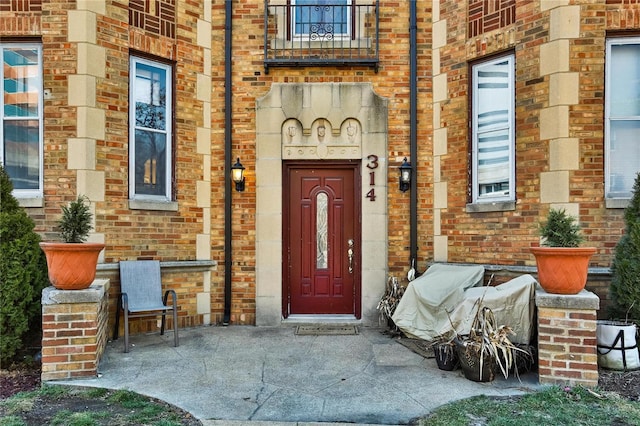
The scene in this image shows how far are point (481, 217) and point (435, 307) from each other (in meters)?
1.39

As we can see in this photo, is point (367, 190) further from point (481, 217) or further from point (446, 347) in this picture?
point (446, 347)

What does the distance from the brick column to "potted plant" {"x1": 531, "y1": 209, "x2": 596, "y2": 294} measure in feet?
0.32

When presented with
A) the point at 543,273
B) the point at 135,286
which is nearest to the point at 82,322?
the point at 135,286

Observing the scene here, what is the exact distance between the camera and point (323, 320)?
6.63 metres

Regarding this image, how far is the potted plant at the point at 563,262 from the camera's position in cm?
421

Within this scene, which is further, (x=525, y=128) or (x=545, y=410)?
(x=525, y=128)

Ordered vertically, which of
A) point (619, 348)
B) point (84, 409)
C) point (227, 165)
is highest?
point (227, 165)

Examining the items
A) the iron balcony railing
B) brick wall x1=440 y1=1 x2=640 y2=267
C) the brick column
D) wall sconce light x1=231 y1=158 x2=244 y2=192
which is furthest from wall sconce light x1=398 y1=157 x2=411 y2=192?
the brick column

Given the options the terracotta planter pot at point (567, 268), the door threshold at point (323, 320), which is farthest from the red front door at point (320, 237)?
the terracotta planter pot at point (567, 268)

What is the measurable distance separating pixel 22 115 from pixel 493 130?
5992mm

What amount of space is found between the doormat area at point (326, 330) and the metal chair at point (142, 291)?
1.66 m

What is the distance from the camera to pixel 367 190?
6.64 metres

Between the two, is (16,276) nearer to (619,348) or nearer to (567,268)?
(567,268)

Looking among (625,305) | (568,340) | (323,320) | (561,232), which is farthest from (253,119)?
(625,305)
